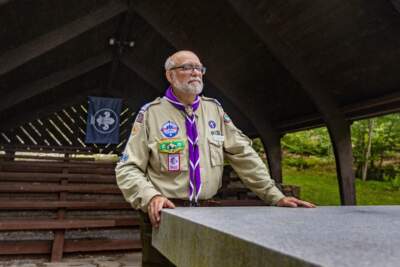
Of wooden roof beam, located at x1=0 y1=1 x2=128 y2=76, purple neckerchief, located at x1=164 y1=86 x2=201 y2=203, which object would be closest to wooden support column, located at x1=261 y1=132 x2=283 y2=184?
wooden roof beam, located at x1=0 y1=1 x2=128 y2=76

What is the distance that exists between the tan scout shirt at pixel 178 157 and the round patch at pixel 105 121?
23.3 feet

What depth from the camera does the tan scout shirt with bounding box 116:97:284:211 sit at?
1284 millimetres

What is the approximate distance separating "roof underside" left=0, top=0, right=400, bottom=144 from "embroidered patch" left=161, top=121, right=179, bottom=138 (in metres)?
2.55

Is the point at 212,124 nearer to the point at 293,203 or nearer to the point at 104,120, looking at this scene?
the point at 293,203

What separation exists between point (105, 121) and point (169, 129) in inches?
287

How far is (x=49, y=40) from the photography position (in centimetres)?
498

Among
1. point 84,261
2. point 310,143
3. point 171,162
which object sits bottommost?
point 84,261

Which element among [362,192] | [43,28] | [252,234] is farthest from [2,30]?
[362,192]

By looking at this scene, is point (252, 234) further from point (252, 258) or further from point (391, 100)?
point (391, 100)

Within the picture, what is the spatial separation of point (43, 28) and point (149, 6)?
1687 millimetres

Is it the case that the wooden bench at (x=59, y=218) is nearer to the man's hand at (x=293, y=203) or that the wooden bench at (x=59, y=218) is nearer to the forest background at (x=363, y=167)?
the man's hand at (x=293, y=203)

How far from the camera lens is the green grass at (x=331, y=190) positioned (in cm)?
647

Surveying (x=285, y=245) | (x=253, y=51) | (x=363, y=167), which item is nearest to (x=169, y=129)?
(x=285, y=245)

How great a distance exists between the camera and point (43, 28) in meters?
4.93
